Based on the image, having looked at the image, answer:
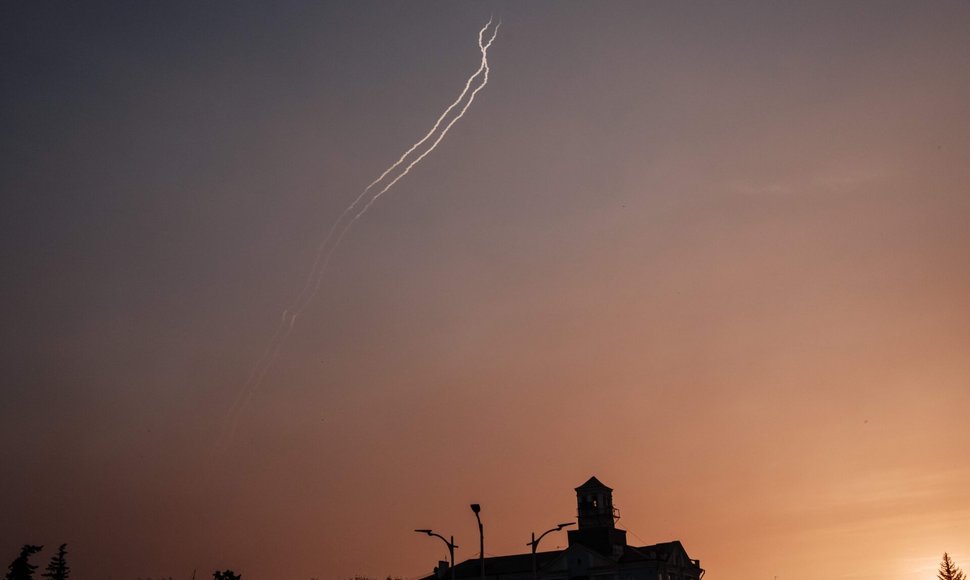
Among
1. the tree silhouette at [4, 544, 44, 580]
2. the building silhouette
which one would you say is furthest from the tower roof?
the tree silhouette at [4, 544, 44, 580]

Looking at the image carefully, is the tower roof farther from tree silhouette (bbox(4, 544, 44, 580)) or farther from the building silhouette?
tree silhouette (bbox(4, 544, 44, 580))

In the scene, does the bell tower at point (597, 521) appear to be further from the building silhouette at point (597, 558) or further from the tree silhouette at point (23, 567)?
the tree silhouette at point (23, 567)

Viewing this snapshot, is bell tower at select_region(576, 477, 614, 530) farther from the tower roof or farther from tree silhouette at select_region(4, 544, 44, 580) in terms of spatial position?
tree silhouette at select_region(4, 544, 44, 580)

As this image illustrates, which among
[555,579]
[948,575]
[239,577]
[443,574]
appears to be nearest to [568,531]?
[555,579]

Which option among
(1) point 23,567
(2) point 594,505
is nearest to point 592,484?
(2) point 594,505

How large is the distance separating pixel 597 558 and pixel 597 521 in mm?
5059

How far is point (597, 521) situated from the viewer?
114625mm

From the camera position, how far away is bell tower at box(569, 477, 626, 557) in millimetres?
113125

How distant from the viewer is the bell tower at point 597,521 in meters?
113

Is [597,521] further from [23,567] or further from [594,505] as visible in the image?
[23,567]

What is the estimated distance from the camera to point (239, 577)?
11081 cm

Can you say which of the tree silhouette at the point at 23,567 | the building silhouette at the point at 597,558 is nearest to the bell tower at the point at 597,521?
the building silhouette at the point at 597,558

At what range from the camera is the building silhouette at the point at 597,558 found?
10994cm

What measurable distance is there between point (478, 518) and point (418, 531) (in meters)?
6.77
